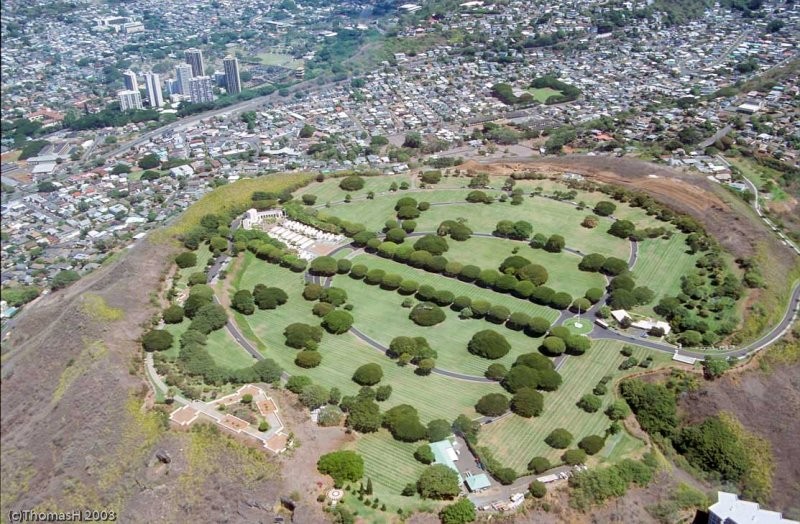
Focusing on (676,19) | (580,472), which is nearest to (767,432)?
(580,472)

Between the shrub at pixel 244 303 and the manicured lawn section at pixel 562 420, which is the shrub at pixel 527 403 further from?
the shrub at pixel 244 303

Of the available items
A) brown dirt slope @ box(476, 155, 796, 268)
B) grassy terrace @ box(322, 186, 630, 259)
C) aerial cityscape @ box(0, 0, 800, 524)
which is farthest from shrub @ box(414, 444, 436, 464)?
brown dirt slope @ box(476, 155, 796, 268)

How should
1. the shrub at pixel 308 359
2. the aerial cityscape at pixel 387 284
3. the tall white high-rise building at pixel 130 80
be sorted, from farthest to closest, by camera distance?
the tall white high-rise building at pixel 130 80 → the shrub at pixel 308 359 → the aerial cityscape at pixel 387 284

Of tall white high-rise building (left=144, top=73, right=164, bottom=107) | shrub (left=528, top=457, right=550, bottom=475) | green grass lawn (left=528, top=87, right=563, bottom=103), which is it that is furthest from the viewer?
green grass lawn (left=528, top=87, right=563, bottom=103)

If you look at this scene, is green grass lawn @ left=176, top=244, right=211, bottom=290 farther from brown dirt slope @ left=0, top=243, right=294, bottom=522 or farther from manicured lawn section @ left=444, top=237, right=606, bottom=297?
manicured lawn section @ left=444, top=237, right=606, bottom=297

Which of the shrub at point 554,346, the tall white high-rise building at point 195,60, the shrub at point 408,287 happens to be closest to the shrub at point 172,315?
the shrub at point 408,287

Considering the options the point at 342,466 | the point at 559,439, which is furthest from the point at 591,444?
the point at 342,466
